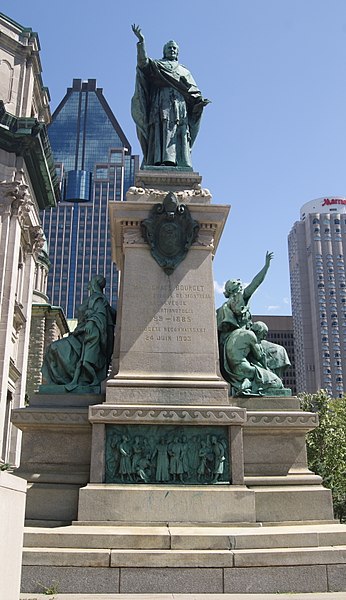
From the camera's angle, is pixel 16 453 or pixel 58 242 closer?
pixel 16 453

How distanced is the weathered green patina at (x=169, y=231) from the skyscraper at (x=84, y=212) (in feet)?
428

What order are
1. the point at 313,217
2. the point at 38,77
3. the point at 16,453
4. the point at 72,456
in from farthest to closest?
the point at 313,217 < the point at 38,77 < the point at 16,453 < the point at 72,456

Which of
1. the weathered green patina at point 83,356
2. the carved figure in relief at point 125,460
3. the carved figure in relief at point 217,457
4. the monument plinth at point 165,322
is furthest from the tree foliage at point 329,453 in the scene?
the carved figure in relief at point 125,460

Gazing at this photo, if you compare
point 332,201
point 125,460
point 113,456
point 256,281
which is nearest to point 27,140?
point 256,281

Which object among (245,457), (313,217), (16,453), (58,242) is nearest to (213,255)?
(245,457)

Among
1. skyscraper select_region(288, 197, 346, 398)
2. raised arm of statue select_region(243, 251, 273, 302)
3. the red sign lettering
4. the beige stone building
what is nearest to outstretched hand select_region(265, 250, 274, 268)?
raised arm of statue select_region(243, 251, 273, 302)

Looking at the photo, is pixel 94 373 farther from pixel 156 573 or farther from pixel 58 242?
pixel 58 242

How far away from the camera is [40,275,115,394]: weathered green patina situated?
496 inches

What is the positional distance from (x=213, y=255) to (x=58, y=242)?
156131 mm

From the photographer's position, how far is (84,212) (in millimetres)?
171875

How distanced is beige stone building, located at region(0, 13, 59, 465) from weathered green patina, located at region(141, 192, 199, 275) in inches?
882

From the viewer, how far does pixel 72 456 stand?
11633mm

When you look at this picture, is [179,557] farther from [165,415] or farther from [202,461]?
[165,415]

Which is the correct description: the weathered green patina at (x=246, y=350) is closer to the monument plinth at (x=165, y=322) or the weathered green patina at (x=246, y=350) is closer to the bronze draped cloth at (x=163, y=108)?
the monument plinth at (x=165, y=322)
